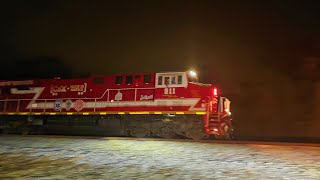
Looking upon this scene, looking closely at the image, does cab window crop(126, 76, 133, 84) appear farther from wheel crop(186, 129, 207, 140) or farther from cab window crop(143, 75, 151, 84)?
wheel crop(186, 129, 207, 140)

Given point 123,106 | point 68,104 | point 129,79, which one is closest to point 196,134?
point 123,106

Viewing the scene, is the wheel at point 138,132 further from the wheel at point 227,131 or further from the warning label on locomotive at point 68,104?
the warning label on locomotive at point 68,104

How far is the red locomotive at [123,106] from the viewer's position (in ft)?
61.5

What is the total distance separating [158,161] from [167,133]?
7.71m

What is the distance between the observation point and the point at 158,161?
38.0 feet

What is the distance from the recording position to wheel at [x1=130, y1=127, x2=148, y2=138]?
19703mm

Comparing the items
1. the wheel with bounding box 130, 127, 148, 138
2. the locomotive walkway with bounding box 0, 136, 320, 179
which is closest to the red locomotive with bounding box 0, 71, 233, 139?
the wheel with bounding box 130, 127, 148, 138

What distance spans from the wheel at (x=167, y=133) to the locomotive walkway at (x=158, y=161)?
2.69 metres


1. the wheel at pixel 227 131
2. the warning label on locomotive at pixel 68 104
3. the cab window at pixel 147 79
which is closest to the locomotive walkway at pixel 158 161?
the wheel at pixel 227 131

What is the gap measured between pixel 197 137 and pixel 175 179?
9.76 meters

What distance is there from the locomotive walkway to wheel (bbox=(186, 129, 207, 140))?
2344 millimetres

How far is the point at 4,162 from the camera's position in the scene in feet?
37.2

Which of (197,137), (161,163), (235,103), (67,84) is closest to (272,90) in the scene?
(235,103)

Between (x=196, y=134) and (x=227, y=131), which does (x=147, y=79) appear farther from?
(x=227, y=131)
